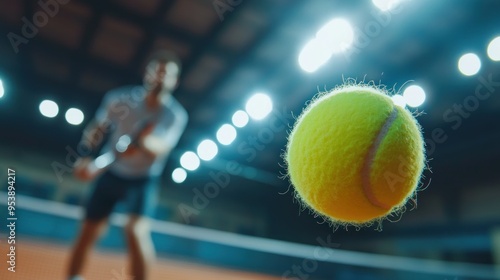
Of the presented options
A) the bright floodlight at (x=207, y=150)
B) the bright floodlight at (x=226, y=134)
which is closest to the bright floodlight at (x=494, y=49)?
the bright floodlight at (x=226, y=134)

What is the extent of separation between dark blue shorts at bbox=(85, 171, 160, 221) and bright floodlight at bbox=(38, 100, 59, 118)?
8.58 meters

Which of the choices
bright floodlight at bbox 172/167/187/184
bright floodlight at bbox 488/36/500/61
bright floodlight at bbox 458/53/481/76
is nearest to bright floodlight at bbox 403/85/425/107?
bright floodlight at bbox 458/53/481/76

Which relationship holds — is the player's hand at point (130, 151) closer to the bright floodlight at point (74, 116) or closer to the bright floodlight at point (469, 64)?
the bright floodlight at point (469, 64)

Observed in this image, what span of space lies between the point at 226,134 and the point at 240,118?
1.08m

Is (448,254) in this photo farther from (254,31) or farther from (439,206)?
(254,31)

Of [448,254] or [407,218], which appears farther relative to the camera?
[407,218]

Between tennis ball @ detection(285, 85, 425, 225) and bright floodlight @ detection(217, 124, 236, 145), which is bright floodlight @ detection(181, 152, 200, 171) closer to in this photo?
bright floodlight @ detection(217, 124, 236, 145)

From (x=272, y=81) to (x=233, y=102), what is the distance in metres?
1.45

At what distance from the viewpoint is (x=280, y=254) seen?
18.8 ft

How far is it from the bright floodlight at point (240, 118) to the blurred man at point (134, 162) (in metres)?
7.01

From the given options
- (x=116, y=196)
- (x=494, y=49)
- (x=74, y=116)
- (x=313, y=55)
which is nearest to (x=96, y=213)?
(x=116, y=196)

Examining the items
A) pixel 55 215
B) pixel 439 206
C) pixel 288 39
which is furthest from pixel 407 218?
pixel 55 215

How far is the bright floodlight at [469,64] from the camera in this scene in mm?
5906

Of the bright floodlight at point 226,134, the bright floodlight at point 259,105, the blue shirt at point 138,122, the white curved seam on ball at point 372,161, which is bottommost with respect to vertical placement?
the white curved seam on ball at point 372,161
